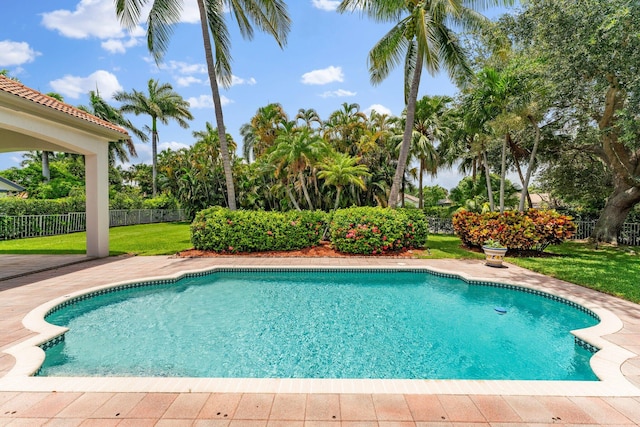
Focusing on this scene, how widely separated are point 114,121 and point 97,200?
26.3 metres

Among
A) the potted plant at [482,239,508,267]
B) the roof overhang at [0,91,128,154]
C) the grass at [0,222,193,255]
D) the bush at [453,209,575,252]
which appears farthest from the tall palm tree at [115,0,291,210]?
the bush at [453,209,575,252]

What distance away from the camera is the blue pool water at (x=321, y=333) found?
4.72 meters

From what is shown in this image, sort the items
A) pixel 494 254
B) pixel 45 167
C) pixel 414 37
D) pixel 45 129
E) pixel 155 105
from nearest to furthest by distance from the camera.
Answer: pixel 45 129
pixel 494 254
pixel 414 37
pixel 45 167
pixel 155 105

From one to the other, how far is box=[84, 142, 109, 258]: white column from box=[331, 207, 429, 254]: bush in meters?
8.95

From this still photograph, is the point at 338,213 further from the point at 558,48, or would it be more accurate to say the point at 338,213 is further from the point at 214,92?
the point at 558,48

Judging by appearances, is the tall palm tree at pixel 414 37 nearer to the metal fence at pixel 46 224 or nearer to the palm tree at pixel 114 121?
the metal fence at pixel 46 224

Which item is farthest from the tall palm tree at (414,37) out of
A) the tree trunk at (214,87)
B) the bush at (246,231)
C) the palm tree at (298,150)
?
the tree trunk at (214,87)

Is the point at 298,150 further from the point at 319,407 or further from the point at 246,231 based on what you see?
the point at 319,407

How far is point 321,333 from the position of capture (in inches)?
239

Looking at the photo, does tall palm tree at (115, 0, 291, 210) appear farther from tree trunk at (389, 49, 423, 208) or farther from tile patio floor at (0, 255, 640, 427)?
tile patio floor at (0, 255, 640, 427)

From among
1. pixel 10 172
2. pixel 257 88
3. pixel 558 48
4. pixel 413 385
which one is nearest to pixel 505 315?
pixel 413 385

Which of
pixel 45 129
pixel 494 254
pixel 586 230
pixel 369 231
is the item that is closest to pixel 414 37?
pixel 369 231

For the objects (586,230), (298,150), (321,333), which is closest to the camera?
(321,333)

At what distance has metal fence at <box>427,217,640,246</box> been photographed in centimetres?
1702
